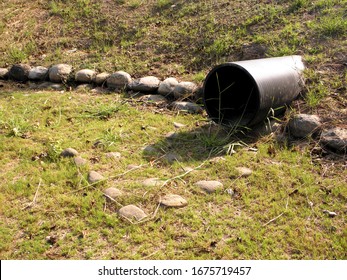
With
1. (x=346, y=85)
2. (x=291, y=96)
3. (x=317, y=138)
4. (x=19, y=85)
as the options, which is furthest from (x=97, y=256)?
(x=19, y=85)

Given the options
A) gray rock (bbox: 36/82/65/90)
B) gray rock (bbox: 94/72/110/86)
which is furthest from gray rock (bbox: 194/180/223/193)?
gray rock (bbox: 36/82/65/90)

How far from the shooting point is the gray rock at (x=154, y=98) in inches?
219

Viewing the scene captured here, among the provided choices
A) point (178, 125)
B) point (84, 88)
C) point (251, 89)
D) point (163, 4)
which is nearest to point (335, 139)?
point (251, 89)

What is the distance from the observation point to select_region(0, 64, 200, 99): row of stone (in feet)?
18.3

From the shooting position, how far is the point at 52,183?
3.69 meters

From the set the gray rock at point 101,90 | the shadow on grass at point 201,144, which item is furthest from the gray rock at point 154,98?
the shadow on grass at point 201,144

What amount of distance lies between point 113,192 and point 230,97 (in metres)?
2.18

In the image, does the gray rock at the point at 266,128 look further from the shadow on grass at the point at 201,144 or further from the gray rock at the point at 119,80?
the gray rock at the point at 119,80

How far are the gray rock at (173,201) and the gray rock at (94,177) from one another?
25.6 inches

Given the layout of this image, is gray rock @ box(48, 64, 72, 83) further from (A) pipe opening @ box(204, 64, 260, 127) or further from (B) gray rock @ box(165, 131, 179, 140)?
(A) pipe opening @ box(204, 64, 260, 127)

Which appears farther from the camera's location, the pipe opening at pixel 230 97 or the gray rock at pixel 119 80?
the gray rock at pixel 119 80

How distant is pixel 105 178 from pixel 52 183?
481 mm

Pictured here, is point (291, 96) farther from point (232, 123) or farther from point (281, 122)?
point (232, 123)

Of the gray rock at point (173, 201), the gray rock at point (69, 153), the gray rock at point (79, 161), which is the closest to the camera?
the gray rock at point (173, 201)
